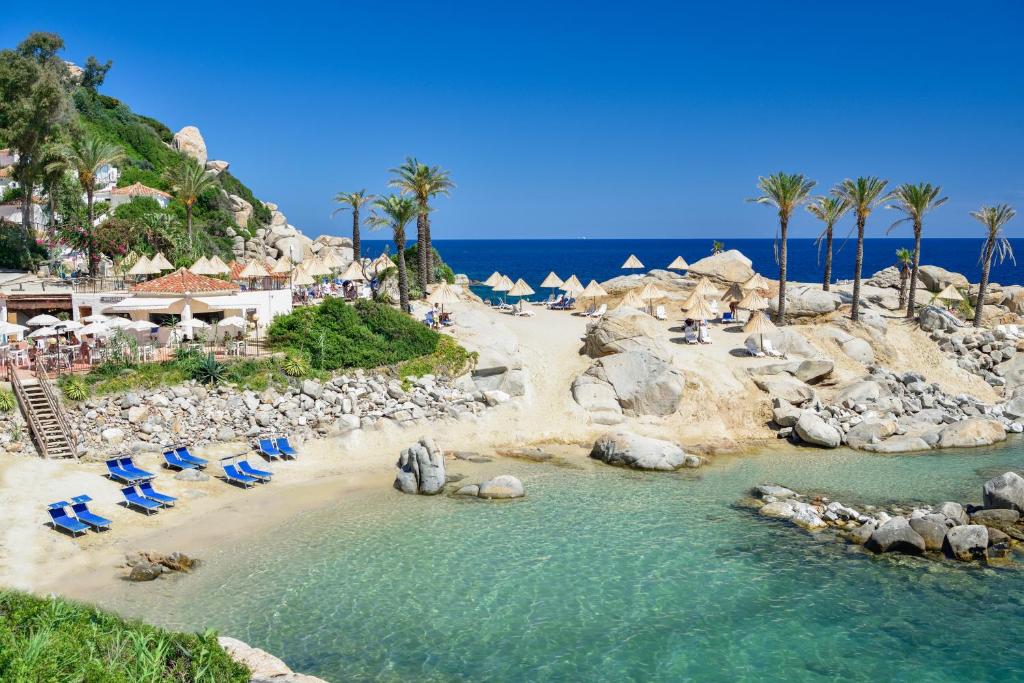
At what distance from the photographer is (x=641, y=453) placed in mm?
26781

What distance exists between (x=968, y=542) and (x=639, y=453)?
35.0 ft

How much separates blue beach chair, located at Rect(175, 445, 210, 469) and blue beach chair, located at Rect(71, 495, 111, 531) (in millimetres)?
4234

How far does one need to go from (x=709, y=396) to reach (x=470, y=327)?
41.3 ft

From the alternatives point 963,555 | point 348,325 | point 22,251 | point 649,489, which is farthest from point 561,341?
point 22,251

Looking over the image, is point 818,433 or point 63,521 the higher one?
point 818,433

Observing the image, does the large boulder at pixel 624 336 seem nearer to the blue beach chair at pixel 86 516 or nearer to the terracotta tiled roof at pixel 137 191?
the blue beach chair at pixel 86 516

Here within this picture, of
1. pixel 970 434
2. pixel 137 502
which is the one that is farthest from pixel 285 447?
pixel 970 434

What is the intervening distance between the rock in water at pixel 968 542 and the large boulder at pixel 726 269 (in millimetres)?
30726

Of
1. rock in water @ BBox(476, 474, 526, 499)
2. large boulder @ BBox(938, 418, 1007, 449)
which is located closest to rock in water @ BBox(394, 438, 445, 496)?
rock in water @ BBox(476, 474, 526, 499)

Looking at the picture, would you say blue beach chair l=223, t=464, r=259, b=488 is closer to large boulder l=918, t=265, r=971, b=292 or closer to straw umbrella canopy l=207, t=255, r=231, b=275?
straw umbrella canopy l=207, t=255, r=231, b=275

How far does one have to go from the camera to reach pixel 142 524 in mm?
20422

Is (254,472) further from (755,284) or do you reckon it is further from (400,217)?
(755,284)

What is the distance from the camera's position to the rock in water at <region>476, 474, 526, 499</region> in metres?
23.4

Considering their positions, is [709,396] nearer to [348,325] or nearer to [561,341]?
[561,341]
